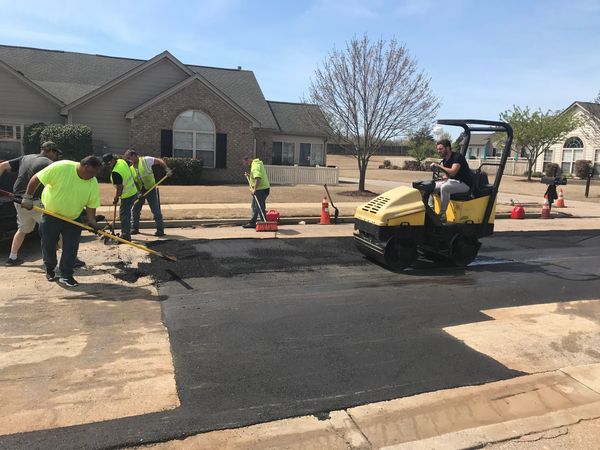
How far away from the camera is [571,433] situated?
3.24m

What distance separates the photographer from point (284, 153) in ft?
92.1

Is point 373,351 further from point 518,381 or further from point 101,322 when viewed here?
point 101,322

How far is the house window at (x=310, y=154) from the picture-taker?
2847 centimetres

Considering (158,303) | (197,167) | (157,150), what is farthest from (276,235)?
(157,150)

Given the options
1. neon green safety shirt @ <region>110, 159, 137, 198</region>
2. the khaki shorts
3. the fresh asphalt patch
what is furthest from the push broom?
the khaki shorts

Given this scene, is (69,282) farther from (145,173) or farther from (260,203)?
(260,203)

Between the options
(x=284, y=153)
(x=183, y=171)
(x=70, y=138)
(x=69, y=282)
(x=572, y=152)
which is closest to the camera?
(x=69, y=282)

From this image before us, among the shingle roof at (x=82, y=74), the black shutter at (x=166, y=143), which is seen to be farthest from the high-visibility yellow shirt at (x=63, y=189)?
the shingle roof at (x=82, y=74)

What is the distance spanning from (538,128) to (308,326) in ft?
122

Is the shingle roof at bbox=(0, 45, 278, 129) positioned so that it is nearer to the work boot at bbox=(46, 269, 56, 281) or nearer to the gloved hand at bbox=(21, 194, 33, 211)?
the gloved hand at bbox=(21, 194, 33, 211)

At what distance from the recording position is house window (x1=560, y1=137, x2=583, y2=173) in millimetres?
41281

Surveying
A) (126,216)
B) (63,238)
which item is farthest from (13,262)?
(126,216)

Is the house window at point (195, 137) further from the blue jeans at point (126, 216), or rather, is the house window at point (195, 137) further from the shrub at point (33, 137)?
the blue jeans at point (126, 216)

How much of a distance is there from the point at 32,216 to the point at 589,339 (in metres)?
7.30
